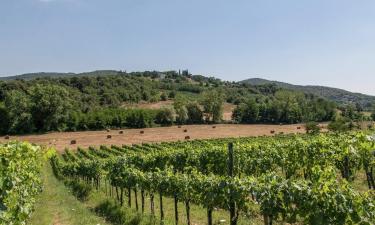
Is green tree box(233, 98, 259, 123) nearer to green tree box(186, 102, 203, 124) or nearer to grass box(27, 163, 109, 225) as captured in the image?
green tree box(186, 102, 203, 124)

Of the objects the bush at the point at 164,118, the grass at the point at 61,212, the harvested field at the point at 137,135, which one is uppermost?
the bush at the point at 164,118

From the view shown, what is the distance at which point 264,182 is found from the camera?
33.3 feet

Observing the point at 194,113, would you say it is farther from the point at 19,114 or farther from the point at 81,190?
the point at 81,190

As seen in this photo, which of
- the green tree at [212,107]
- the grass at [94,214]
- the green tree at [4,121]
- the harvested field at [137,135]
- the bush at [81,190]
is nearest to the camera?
the grass at [94,214]

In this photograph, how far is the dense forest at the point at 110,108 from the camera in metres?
85.9

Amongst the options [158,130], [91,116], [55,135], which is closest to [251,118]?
[158,130]

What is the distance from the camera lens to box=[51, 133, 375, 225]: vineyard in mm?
8102

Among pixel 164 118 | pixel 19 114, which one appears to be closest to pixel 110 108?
pixel 164 118

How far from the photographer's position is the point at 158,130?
8919 centimetres

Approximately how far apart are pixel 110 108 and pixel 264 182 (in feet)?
331

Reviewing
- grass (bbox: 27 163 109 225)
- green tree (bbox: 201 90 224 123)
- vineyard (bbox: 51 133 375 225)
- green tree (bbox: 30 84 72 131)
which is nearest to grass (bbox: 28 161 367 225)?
grass (bbox: 27 163 109 225)

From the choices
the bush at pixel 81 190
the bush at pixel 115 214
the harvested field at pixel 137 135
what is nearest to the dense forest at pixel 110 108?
the harvested field at pixel 137 135

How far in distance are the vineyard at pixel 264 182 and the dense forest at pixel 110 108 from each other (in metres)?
59.5

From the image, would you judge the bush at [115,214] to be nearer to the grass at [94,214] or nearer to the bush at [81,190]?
the grass at [94,214]
